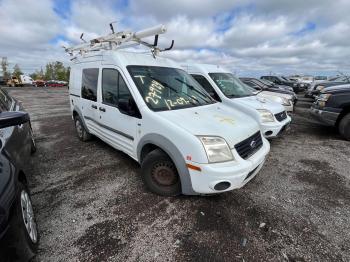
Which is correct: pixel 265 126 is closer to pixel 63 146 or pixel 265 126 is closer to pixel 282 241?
pixel 282 241

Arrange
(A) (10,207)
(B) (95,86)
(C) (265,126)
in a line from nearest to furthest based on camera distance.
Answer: (A) (10,207)
(B) (95,86)
(C) (265,126)

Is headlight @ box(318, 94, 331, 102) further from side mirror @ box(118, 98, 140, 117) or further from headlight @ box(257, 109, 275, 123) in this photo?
side mirror @ box(118, 98, 140, 117)

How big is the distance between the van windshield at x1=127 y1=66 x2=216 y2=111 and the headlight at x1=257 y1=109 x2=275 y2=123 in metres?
1.63

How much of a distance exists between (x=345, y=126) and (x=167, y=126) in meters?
5.38

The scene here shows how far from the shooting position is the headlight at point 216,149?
8.01 ft

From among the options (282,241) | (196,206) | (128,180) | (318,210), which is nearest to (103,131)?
(128,180)

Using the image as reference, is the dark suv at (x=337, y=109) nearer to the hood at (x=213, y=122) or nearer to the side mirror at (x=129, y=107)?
the hood at (x=213, y=122)

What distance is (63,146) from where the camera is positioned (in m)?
5.24

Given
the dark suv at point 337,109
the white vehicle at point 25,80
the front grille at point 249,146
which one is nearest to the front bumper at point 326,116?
the dark suv at point 337,109

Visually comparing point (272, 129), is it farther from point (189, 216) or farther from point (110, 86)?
point (110, 86)

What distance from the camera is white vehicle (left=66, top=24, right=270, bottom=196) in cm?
248

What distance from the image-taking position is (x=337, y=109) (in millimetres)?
5633

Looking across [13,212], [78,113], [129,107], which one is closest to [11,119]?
[13,212]

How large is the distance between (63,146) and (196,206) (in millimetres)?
3880
